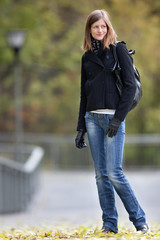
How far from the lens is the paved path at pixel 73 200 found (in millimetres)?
9625

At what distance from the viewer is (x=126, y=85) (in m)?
5.15

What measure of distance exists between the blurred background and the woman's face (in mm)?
12628

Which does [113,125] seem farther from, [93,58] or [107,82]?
[93,58]

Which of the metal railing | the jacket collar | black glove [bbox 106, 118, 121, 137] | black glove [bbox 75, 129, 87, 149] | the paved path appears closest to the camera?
black glove [bbox 106, 118, 121, 137]

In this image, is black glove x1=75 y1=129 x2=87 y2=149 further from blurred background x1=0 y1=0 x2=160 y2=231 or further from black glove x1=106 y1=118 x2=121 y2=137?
blurred background x1=0 y1=0 x2=160 y2=231

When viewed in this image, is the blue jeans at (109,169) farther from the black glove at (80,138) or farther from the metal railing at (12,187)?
the metal railing at (12,187)

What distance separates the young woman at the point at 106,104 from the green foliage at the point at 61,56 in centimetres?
1644

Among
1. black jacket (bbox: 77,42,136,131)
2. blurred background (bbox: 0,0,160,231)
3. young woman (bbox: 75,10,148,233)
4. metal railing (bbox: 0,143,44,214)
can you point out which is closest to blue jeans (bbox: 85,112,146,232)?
young woman (bbox: 75,10,148,233)

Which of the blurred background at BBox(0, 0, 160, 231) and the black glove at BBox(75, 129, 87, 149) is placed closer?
→ the black glove at BBox(75, 129, 87, 149)

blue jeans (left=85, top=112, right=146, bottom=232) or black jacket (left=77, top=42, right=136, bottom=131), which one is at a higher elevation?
black jacket (left=77, top=42, right=136, bottom=131)

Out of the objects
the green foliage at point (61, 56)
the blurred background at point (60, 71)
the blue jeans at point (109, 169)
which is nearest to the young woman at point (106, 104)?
the blue jeans at point (109, 169)

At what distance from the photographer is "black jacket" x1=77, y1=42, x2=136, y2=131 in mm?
5137

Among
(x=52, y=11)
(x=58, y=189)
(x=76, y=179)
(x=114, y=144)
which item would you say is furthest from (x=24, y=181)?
(x=52, y=11)

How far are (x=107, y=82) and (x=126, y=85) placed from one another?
0.17 meters
